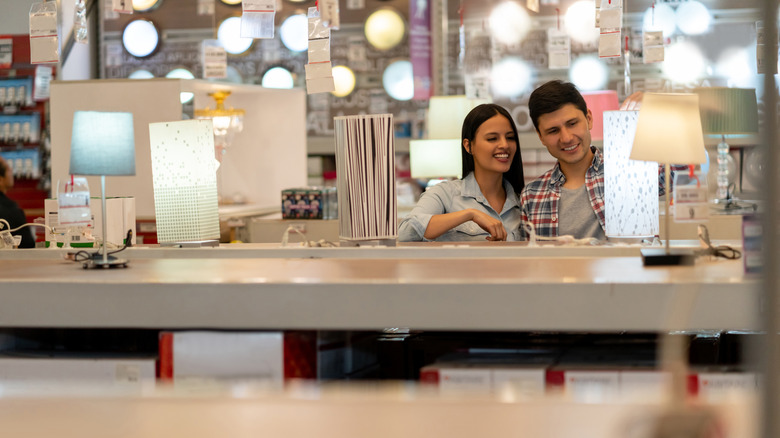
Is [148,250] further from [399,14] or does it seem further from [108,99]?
[399,14]

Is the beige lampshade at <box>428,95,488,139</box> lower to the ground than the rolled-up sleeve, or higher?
higher

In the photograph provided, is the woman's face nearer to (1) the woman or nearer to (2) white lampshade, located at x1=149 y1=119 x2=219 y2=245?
(1) the woman

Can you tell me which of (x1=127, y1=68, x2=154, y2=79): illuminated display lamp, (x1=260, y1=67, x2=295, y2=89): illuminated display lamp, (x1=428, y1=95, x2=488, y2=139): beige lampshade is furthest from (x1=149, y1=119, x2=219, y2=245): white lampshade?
(x1=127, y1=68, x2=154, y2=79): illuminated display lamp

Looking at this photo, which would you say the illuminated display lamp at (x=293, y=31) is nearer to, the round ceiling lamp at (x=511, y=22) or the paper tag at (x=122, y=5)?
the round ceiling lamp at (x=511, y=22)

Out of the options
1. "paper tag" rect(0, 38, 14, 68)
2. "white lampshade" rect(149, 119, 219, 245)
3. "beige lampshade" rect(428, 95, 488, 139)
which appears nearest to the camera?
"white lampshade" rect(149, 119, 219, 245)

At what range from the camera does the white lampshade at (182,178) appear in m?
2.53

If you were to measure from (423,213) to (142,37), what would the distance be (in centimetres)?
582

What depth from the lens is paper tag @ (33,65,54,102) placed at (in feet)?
24.5

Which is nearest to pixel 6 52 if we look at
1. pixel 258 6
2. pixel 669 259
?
pixel 258 6

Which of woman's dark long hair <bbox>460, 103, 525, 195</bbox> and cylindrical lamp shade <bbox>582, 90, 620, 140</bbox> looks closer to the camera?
woman's dark long hair <bbox>460, 103, 525, 195</bbox>

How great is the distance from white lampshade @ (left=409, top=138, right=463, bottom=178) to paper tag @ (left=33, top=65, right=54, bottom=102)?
3807 mm

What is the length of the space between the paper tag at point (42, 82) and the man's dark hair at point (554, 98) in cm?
536

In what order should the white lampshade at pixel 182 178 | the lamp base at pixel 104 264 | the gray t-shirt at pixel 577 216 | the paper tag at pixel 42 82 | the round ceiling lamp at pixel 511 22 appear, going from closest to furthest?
the lamp base at pixel 104 264
the white lampshade at pixel 182 178
the gray t-shirt at pixel 577 216
the paper tag at pixel 42 82
the round ceiling lamp at pixel 511 22

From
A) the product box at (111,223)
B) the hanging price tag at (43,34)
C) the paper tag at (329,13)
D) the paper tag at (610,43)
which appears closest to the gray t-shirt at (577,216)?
the paper tag at (610,43)
